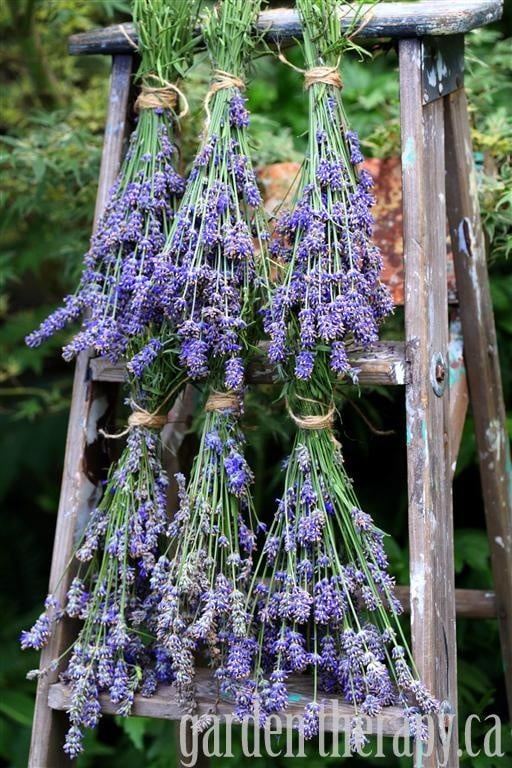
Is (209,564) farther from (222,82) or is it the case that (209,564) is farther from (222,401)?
(222,82)

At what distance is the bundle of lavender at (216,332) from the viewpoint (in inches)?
64.4

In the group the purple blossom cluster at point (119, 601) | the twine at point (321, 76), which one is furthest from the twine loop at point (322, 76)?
the purple blossom cluster at point (119, 601)

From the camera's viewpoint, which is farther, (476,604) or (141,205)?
(476,604)

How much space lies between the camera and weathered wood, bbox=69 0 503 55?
1.73m

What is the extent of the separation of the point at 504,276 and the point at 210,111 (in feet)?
4.77

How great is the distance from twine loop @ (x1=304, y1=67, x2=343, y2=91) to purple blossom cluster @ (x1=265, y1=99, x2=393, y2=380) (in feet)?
0.05

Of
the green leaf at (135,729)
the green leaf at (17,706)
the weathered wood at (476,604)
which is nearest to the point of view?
the weathered wood at (476,604)

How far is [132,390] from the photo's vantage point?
185 centimetres

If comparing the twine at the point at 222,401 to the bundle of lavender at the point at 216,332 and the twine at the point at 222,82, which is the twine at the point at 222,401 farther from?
the twine at the point at 222,82

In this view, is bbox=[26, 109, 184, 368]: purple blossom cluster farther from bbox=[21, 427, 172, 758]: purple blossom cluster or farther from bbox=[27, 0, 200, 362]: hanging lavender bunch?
bbox=[21, 427, 172, 758]: purple blossom cluster

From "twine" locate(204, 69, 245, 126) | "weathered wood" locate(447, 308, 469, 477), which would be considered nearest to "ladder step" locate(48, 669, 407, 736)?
"weathered wood" locate(447, 308, 469, 477)

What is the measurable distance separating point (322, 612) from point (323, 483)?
218 mm

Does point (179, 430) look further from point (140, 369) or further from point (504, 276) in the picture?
point (504, 276)

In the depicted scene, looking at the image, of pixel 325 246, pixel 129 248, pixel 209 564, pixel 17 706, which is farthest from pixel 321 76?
pixel 17 706
